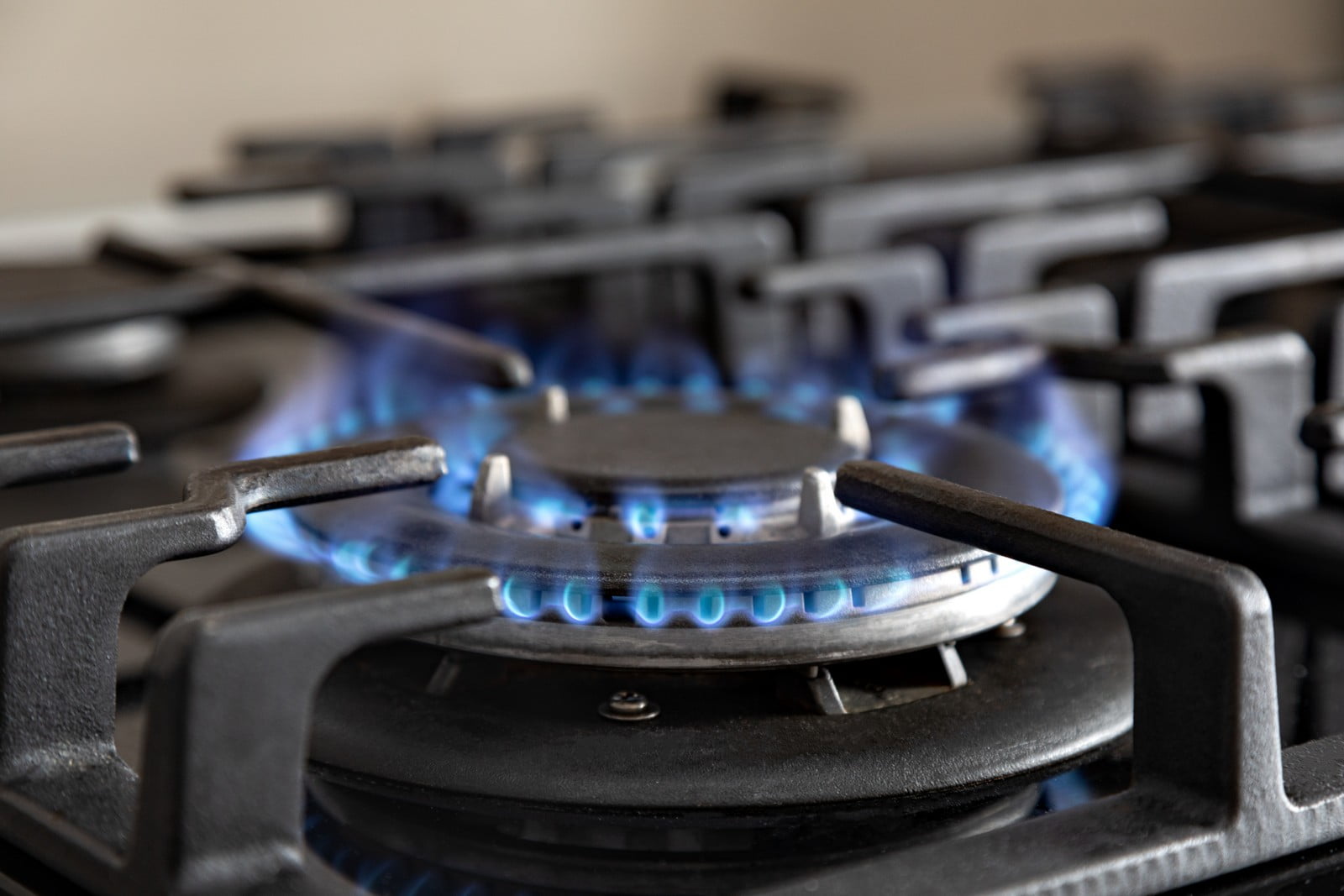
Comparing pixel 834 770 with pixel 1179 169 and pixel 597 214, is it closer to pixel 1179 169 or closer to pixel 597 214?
pixel 597 214

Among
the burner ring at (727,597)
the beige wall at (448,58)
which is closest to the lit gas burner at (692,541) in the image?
the burner ring at (727,597)

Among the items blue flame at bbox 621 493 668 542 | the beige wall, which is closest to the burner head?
blue flame at bbox 621 493 668 542

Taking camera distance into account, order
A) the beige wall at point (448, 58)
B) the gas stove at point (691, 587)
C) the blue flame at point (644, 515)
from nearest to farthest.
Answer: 1. the gas stove at point (691, 587)
2. the blue flame at point (644, 515)
3. the beige wall at point (448, 58)

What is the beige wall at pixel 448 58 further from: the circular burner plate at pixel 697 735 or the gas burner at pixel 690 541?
the circular burner plate at pixel 697 735

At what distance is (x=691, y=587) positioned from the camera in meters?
0.46

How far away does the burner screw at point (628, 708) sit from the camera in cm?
47

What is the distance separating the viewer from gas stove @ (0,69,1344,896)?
1.26 ft

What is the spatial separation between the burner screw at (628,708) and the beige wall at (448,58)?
1.01 meters

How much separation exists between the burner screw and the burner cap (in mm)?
70

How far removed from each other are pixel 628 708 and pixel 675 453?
12 cm

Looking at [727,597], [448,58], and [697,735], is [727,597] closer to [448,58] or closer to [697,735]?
Answer: [697,735]

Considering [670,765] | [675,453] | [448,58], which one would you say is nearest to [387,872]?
[670,765]

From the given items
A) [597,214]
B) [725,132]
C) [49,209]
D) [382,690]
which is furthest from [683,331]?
[49,209]

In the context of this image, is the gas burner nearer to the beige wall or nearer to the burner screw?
the burner screw
